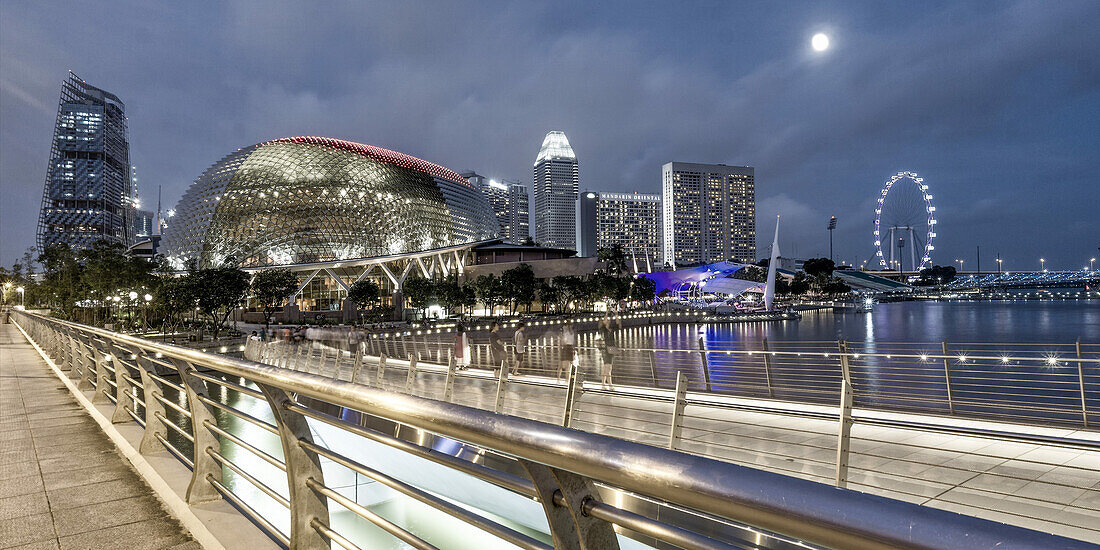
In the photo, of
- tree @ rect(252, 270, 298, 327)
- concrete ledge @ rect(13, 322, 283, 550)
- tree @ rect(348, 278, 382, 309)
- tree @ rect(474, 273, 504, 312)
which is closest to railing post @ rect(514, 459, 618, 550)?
concrete ledge @ rect(13, 322, 283, 550)

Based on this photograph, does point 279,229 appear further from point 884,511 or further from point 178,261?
point 884,511

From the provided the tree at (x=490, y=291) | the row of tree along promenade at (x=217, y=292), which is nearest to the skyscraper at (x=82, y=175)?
the row of tree along promenade at (x=217, y=292)

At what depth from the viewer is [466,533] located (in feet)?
30.4

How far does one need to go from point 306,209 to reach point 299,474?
73.4 metres

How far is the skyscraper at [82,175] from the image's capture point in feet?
453

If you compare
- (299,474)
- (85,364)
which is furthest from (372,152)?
(299,474)

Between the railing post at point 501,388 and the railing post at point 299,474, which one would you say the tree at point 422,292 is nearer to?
the railing post at point 501,388

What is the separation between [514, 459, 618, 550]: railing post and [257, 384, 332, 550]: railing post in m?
1.60

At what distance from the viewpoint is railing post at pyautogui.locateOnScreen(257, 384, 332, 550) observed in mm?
2783

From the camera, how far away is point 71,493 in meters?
4.60

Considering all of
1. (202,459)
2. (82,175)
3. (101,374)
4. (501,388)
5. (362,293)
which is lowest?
(501,388)

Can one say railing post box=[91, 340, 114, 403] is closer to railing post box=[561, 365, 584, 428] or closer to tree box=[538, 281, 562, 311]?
railing post box=[561, 365, 584, 428]

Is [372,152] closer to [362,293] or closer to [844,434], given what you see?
[362,293]

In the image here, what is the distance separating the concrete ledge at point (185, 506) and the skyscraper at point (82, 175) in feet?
529
